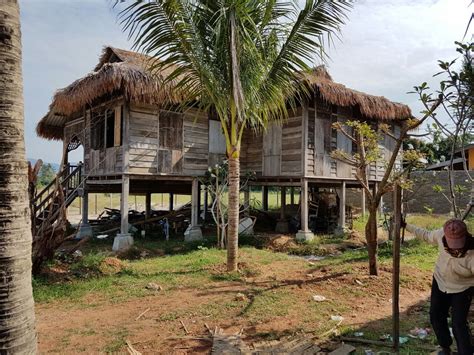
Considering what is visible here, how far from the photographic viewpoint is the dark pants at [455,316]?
304 cm

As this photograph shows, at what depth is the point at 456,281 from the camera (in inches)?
122

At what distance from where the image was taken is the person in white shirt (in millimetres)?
3008

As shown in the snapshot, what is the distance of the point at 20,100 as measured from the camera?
1.83m

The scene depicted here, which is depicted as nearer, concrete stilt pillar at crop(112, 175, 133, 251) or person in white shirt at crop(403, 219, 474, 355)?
person in white shirt at crop(403, 219, 474, 355)

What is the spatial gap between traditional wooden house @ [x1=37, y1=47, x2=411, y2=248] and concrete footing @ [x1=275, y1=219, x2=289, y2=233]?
195 cm

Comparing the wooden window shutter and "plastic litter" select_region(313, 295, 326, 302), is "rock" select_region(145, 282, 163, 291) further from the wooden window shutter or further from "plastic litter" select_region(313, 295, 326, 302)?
the wooden window shutter

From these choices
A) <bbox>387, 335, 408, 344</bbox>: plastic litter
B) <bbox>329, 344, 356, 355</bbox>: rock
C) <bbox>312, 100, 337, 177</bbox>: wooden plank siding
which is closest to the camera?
<bbox>329, 344, 356, 355</bbox>: rock

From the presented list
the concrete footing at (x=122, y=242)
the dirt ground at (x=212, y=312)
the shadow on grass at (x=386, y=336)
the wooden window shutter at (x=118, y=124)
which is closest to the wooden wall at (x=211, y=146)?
the wooden window shutter at (x=118, y=124)

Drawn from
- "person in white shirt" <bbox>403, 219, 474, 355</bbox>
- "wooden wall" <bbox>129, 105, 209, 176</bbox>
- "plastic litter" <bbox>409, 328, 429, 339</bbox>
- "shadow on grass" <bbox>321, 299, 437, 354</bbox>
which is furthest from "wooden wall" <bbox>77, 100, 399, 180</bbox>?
"person in white shirt" <bbox>403, 219, 474, 355</bbox>

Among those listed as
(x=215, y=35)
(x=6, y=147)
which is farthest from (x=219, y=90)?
(x=6, y=147)

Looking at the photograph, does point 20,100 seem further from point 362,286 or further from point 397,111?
point 397,111

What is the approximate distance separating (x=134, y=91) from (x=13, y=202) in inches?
299

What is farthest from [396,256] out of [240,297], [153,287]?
[153,287]

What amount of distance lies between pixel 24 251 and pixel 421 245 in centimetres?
985
